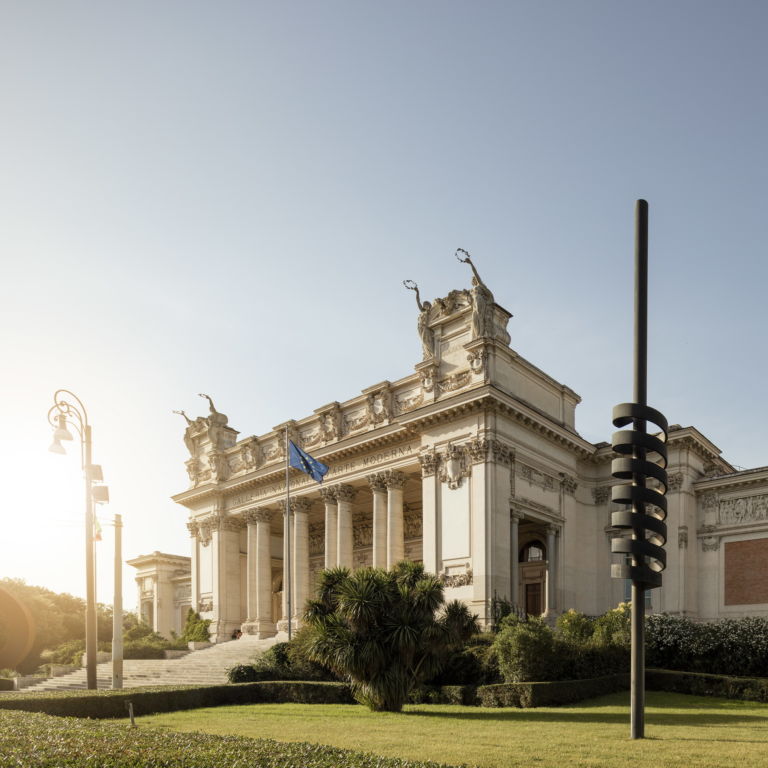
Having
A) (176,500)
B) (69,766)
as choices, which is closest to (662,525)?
(69,766)

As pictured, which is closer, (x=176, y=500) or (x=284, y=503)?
(x=284, y=503)

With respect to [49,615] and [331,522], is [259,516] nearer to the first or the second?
[331,522]

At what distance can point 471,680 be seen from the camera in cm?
3145

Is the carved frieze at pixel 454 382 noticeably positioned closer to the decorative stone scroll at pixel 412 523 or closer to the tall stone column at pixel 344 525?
the tall stone column at pixel 344 525

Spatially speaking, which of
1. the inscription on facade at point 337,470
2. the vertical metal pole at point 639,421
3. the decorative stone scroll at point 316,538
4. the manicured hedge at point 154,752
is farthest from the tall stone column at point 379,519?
the manicured hedge at point 154,752

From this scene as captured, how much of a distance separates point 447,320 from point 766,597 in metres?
22.5

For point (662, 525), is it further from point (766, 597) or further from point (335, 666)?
point (766, 597)

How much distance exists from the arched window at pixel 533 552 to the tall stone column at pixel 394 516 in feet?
27.7

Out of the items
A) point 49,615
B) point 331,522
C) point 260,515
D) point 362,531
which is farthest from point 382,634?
point 49,615

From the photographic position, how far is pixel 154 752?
11.9 m

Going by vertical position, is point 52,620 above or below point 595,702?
below

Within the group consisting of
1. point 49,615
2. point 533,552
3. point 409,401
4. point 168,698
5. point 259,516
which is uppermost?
point 409,401

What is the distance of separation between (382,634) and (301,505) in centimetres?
2832

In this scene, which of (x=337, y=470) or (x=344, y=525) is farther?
(x=337, y=470)
